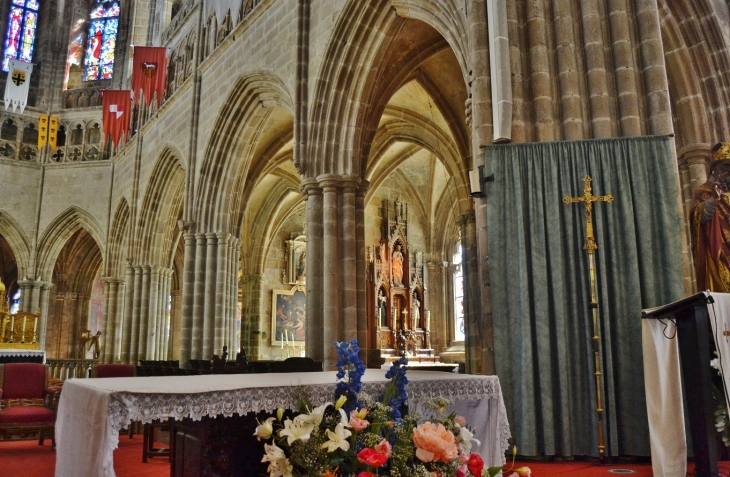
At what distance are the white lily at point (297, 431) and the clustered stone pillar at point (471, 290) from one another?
9770 mm

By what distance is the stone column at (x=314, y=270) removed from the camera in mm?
9953

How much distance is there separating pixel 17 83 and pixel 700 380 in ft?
74.2

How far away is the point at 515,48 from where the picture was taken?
248 inches

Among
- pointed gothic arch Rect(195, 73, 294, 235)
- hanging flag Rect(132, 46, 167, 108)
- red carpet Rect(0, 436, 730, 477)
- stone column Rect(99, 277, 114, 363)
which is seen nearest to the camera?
red carpet Rect(0, 436, 730, 477)

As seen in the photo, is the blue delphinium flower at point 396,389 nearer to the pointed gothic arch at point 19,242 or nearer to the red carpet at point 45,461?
the red carpet at point 45,461

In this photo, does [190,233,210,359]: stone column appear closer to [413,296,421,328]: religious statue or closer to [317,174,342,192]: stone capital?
[317,174,342,192]: stone capital

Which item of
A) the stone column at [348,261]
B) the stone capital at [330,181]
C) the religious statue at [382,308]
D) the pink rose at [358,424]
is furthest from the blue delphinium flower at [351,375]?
the religious statue at [382,308]

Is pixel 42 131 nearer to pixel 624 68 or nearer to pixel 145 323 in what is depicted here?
pixel 145 323

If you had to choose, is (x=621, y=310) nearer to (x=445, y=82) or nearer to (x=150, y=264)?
(x=445, y=82)

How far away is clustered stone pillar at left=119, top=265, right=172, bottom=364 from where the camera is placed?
60.5ft

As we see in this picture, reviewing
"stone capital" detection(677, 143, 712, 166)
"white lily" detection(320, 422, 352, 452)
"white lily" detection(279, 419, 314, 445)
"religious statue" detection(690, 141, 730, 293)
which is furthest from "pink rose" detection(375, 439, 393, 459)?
"stone capital" detection(677, 143, 712, 166)

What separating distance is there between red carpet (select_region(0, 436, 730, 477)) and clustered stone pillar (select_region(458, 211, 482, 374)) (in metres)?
6.68

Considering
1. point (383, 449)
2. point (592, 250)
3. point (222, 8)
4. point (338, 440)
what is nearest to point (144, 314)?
point (222, 8)

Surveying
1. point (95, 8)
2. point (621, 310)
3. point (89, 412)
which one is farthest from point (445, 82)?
point (95, 8)
